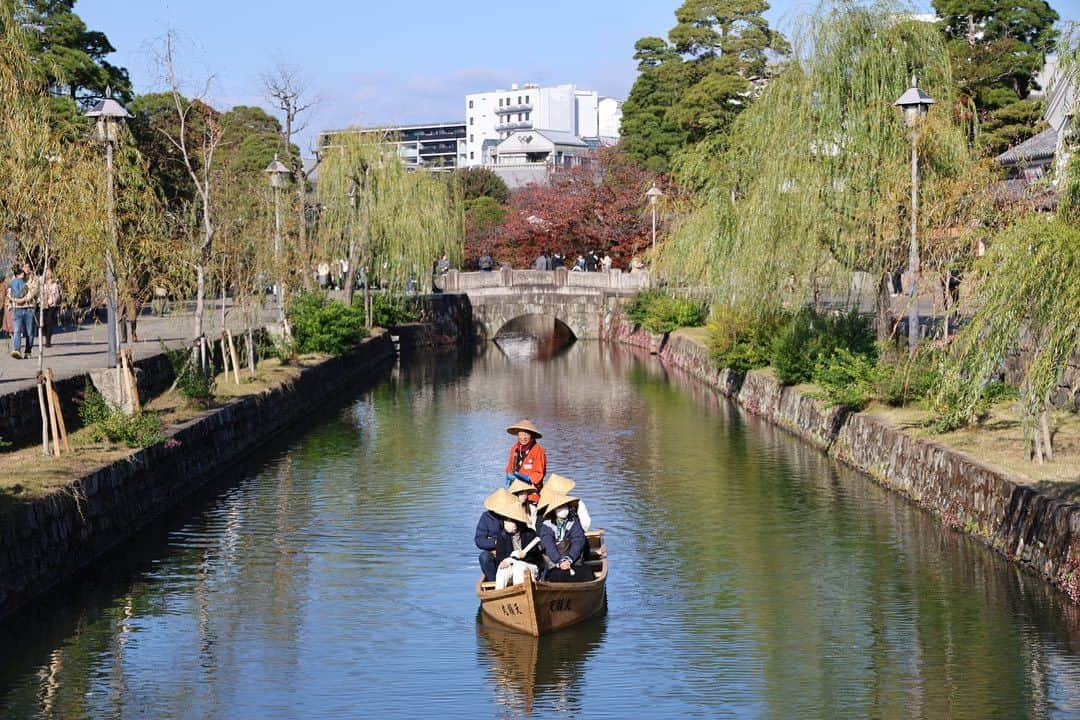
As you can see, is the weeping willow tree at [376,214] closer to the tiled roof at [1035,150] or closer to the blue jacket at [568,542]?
the tiled roof at [1035,150]

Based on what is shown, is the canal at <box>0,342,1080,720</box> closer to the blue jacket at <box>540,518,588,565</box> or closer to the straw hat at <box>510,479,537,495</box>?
the blue jacket at <box>540,518,588,565</box>

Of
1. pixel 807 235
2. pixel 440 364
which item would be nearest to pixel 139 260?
pixel 807 235

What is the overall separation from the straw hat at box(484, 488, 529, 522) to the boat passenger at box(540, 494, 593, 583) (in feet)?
1.00

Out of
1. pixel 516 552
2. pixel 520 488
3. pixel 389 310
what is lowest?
pixel 516 552

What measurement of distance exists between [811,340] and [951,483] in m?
11.3

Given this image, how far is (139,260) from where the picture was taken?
80.5ft

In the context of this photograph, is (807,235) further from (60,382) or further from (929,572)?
(60,382)

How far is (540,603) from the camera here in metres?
15.0

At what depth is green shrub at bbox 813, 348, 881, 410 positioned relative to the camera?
25719 mm

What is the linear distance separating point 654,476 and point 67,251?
36.1 ft

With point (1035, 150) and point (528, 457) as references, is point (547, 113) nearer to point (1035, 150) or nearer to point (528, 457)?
point (1035, 150)

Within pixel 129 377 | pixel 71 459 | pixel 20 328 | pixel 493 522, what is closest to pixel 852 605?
pixel 493 522

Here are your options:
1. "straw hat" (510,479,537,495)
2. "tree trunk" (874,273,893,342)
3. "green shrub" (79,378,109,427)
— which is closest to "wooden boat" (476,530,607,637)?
"straw hat" (510,479,537,495)

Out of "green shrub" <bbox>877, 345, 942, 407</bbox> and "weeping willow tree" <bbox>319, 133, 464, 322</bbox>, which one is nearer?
"green shrub" <bbox>877, 345, 942, 407</bbox>
